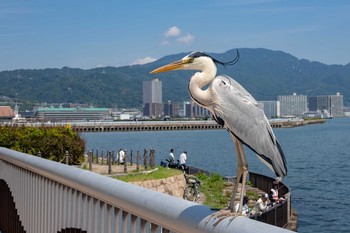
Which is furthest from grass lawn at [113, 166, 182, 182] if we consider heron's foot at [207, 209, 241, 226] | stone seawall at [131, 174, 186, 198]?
heron's foot at [207, 209, 241, 226]

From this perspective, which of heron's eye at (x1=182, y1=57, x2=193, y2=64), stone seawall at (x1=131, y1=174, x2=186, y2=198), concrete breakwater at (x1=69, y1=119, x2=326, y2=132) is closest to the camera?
heron's eye at (x1=182, y1=57, x2=193, y2=64)

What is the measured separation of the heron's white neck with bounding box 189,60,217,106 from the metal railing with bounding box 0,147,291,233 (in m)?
0.66

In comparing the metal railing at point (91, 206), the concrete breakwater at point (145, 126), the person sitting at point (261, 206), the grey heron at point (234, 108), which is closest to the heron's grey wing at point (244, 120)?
the grey heron at point (234, 108)

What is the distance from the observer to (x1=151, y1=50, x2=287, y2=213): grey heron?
10.5ft

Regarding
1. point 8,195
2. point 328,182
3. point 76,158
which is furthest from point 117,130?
point 8,195

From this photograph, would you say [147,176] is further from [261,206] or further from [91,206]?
[91,206]

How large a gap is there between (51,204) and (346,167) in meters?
45.1

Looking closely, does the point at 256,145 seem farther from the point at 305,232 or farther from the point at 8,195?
the point at 305,232

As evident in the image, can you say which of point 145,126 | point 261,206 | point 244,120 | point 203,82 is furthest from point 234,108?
point 145,126

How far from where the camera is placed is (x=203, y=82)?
10.5 ft

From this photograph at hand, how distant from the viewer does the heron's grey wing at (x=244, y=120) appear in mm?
3209

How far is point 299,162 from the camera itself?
5253 cm

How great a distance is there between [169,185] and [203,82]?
1566 centimetres

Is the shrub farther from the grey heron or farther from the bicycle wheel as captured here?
the grey heron
